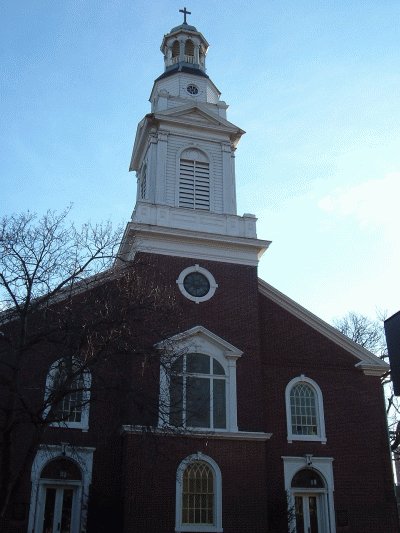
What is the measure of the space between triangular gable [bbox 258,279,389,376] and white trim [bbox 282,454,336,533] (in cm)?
423

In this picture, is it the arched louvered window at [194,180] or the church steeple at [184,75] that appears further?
the church steeple at [184,75]

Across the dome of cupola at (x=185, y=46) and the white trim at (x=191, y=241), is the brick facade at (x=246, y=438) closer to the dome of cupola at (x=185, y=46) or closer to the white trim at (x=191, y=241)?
the white trim at (x=191, y=241)

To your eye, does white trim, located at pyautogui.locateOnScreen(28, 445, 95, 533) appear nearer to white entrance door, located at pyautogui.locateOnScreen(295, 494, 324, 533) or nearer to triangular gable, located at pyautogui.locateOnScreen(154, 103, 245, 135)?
white entrance door, located at pyautogui.locateOnScreen(295, 494, 324, 533)

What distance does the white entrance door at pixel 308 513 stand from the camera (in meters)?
20.4

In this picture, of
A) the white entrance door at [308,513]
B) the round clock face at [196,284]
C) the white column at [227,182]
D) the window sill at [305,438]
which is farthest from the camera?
the white column at [227,182]

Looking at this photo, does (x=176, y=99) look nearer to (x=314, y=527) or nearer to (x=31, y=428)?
(x=31, y=428)

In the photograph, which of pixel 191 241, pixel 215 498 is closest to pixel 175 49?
pixel 191 241

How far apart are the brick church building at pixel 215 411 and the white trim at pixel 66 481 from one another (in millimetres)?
44

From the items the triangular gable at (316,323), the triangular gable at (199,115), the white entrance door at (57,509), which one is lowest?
the white entrance door at (57,509)

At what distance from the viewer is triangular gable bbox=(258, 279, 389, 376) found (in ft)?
76.4

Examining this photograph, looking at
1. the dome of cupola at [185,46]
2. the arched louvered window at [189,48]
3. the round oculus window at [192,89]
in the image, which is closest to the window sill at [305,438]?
the round oculus window at [192,89]

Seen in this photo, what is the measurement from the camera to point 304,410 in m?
21.9

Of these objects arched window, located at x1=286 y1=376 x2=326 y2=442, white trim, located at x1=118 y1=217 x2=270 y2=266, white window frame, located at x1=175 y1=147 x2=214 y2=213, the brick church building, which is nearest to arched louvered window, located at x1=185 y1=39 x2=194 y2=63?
the brick church building

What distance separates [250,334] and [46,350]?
717 cm
